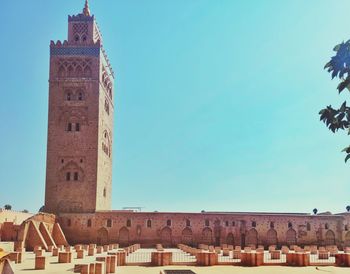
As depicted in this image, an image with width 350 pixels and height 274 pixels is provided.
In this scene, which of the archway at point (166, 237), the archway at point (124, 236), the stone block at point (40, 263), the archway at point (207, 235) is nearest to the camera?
the stone block at point (40, 263)

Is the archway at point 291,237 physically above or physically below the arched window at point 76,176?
below

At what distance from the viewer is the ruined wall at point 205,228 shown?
35.8 metres

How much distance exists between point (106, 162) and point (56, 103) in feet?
23.3

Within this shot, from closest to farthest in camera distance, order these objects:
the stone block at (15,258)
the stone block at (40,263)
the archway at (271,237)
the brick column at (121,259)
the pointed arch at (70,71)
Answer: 1. the stone block at (40,263)
2. the brick column at (121,259)
3. the stone block at (15,258)
4. the archway at (271,237)
5. the pointed arch at (70,71)

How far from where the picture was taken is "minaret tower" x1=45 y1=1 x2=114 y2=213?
3716cm

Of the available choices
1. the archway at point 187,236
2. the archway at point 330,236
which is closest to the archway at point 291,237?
the archway at point 330,236

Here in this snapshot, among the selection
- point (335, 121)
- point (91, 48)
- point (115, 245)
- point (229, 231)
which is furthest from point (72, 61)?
point (335, 121)

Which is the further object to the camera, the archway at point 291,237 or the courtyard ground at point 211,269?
the archway at point 291,237

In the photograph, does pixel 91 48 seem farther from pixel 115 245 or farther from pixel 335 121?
pixel 335 121

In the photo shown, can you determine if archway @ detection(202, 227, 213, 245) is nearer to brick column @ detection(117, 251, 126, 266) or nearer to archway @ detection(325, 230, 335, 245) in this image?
archway @ detection(325, 230, 335, 245)

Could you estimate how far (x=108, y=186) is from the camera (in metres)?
42.7

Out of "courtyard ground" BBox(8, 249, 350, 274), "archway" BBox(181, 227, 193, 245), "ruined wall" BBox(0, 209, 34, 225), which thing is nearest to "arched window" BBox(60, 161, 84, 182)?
"ruined wall" BBox(0, 209, 34, 225)

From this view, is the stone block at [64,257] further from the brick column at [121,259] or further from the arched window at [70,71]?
the arched window at [70,71]

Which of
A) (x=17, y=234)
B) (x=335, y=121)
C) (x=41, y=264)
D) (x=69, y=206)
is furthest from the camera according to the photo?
(x=69, y=206)
